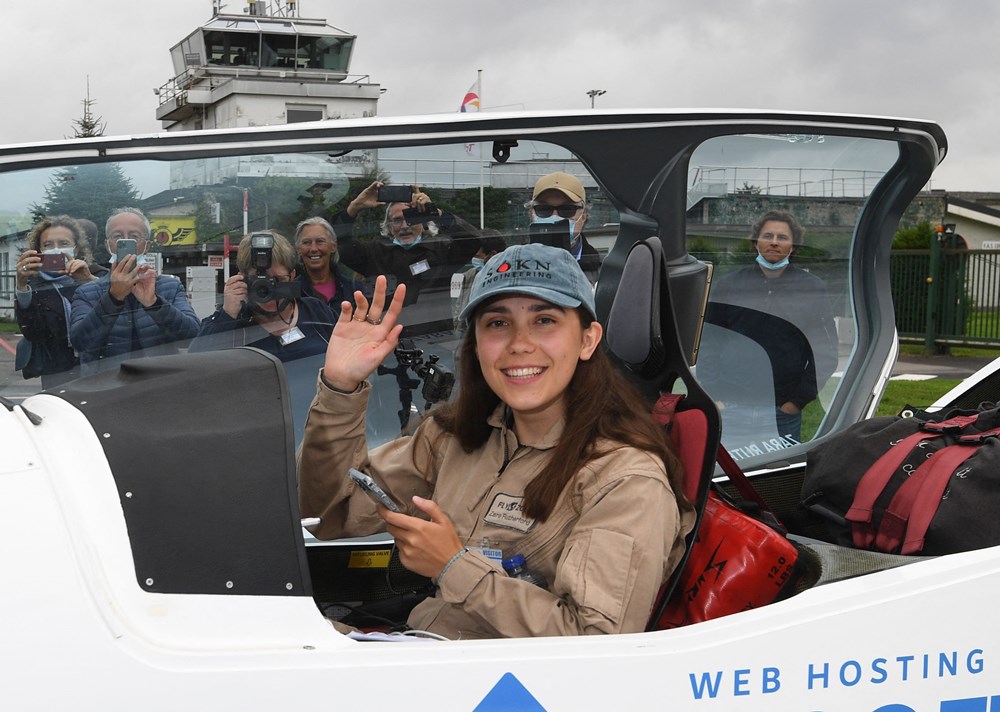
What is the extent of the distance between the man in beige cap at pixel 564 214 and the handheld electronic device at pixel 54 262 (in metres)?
1.82

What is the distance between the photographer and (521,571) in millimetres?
1799

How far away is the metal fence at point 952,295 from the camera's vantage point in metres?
11.8

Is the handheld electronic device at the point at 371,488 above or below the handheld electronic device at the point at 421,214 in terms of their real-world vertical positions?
below

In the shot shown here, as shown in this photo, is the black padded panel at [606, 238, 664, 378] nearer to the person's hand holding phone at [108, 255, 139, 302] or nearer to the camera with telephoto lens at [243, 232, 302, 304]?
the camera with telephoto lens at [243, 232, 302, 304]

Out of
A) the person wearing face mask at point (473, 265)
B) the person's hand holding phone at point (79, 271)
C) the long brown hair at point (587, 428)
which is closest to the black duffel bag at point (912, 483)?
the long brown hair at point (587, 428)

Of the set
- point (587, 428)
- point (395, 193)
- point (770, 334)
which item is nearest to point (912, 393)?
point (770, 334)

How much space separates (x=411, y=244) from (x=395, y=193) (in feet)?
0.71

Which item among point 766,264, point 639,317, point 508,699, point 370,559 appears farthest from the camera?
point 766,264

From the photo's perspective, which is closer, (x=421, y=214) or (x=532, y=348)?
(x=532, y=348)

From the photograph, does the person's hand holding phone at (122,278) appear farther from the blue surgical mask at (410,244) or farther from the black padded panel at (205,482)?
the black padded panel at (205,482)

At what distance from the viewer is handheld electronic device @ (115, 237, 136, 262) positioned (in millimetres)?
3633

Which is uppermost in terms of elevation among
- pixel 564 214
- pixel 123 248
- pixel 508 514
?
pixel 564 214

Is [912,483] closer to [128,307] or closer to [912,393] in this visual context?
[128,307]

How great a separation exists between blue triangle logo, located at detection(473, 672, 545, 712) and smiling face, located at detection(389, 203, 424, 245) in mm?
2769
